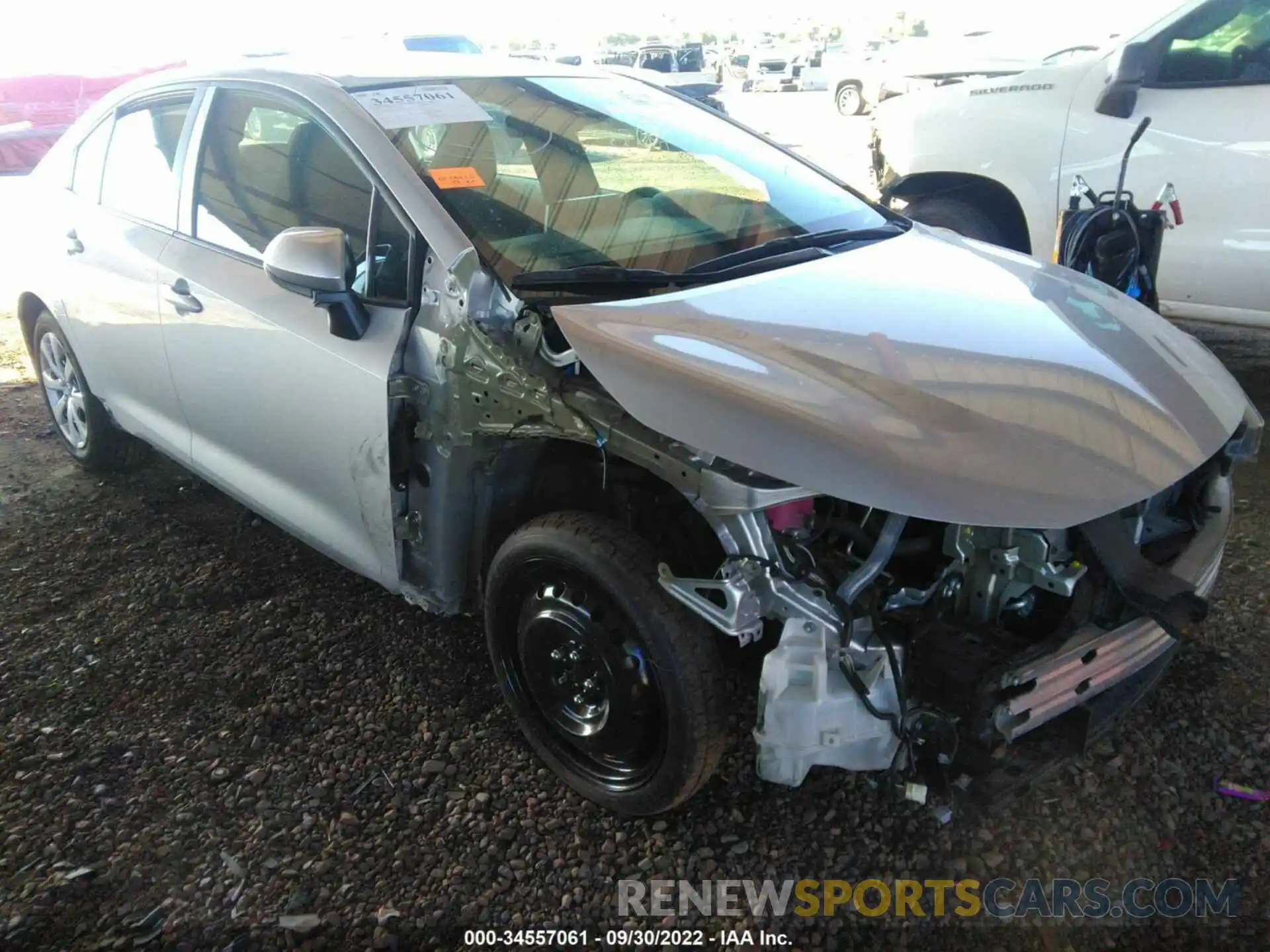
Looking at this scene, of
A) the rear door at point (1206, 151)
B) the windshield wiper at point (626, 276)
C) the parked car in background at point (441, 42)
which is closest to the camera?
the windshield wiper at point (626, 276)

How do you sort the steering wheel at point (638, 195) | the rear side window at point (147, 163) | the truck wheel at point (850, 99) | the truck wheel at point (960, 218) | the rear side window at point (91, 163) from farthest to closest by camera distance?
the truck wheel at point (850, 99) → the truck wheel at point (960, 218) → the rear side window at point (91, 163) → the rear side window at point (147, 163) → the steering wheel at point (638, 195)

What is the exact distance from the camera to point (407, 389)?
96.1 inches

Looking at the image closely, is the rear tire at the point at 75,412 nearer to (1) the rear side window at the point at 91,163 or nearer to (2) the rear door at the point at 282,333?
(1) the rear side window at the point at 91,163

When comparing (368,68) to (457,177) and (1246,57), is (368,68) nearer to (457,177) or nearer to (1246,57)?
(457,177)

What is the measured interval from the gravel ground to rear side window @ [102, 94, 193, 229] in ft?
4.57

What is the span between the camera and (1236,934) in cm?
208

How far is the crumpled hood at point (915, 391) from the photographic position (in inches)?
73.9

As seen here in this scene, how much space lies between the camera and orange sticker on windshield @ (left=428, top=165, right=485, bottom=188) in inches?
99.3

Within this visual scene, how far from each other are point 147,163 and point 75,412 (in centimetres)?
139

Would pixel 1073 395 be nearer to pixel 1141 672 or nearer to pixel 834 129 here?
pixel 1141 672

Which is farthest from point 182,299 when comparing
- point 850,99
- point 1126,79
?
point 850,99

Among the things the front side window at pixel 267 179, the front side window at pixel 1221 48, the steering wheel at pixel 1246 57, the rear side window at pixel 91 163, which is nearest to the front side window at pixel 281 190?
the front side window at pixel 267 179

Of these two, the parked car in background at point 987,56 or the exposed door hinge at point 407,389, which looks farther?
the parked car in background at point 987,56

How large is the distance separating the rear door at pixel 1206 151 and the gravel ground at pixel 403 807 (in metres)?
1.95
